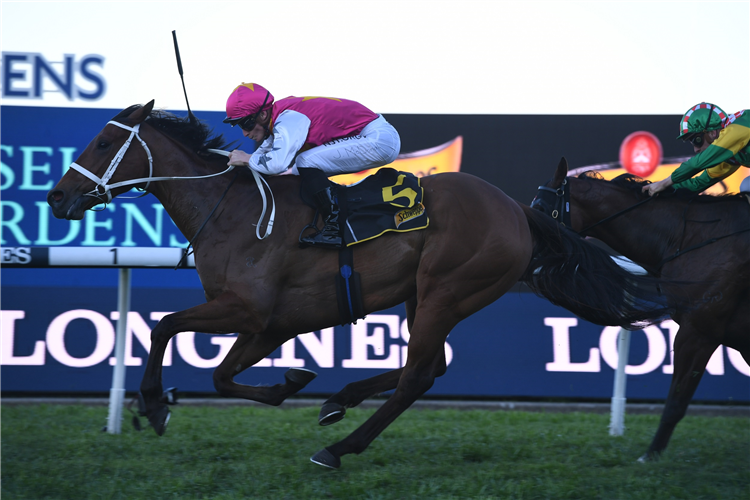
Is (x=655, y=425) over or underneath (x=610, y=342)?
underneath

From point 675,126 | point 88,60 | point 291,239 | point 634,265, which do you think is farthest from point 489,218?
point 88,60

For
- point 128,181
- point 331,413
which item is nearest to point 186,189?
point 128,181

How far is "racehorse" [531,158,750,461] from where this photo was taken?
12.7ft

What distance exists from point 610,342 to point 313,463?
9.84 feet

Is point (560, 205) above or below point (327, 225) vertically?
above

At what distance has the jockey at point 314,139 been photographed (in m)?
3.31

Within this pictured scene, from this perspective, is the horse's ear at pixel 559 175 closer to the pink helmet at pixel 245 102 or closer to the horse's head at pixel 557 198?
the horse's head at pixel 557 198

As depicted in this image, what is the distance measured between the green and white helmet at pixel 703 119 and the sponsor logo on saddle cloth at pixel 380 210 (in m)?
1.79

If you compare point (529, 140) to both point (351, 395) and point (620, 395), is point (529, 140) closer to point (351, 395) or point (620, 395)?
point (620, 395)

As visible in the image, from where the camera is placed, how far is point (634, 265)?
4328 millimetres

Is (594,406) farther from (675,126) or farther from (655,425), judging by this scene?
(675,126)

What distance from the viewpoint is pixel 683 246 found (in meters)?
4.08

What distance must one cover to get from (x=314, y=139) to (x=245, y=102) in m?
0.38

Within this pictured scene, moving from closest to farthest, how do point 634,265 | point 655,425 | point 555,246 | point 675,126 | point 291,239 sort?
point 291,239
point 555,246
point 634,265
point 655,425
point 675,126
